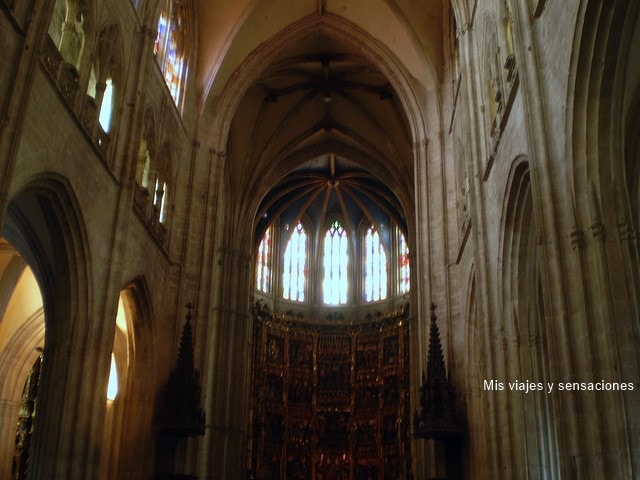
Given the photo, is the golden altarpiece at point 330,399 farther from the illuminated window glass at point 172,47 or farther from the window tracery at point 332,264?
the illuminated window glass at point 172,47

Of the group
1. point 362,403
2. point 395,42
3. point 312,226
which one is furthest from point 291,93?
point 362,403

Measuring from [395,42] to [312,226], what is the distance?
16526 mm

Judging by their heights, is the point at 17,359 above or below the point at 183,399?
above

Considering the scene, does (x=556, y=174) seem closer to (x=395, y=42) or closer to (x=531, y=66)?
(x=531, y=66)

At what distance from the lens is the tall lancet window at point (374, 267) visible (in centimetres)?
3653

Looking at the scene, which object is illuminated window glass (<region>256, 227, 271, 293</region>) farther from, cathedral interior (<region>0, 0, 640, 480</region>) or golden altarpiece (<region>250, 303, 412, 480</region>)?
cathedral interior (<region>0, 0, 640, 480</region>)

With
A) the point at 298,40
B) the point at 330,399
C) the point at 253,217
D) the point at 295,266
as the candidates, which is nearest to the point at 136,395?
the point at 298,40

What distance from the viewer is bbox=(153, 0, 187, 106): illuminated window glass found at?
18922 millimetres

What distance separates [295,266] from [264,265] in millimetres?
1785

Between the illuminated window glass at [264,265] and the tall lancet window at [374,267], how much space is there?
15.8ft

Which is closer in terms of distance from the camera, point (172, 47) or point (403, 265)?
point (172, 47)

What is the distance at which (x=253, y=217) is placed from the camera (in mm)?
30000

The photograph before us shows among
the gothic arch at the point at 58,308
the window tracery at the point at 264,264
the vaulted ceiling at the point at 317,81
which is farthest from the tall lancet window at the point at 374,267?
the gothic arch at the point at 58,308

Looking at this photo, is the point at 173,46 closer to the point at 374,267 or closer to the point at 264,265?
the point at 264,265
